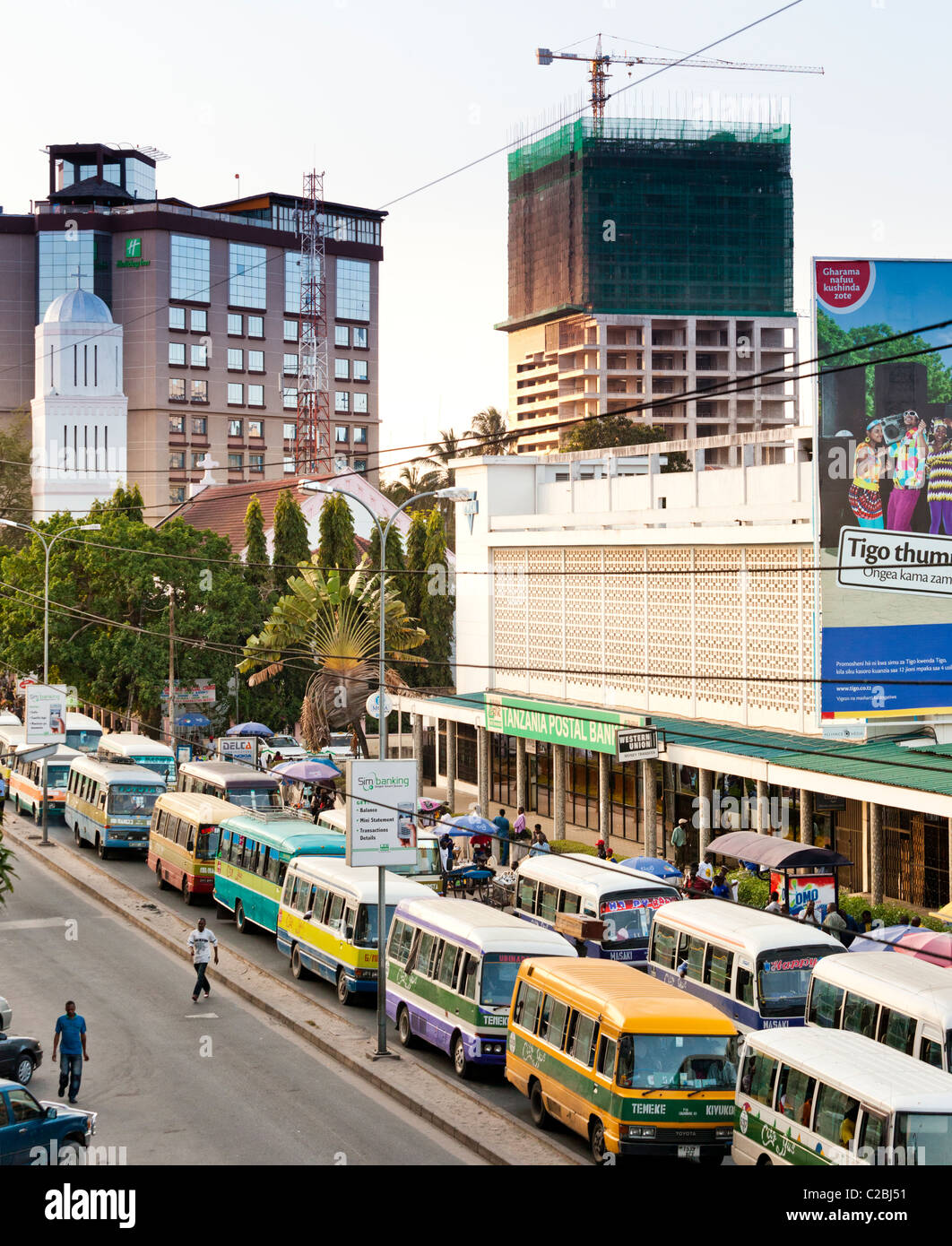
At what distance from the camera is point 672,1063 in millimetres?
17422

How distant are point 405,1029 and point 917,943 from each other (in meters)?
7.72

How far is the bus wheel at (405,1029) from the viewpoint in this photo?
23641 millimetres

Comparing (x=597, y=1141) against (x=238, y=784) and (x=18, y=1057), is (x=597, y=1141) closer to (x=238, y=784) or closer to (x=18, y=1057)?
(x=18, y=1057)

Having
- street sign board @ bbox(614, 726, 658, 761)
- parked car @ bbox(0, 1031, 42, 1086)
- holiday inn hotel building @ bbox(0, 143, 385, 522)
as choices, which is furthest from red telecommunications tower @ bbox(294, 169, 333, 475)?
parked car @ bbox(0, 1031, 42, 1086)

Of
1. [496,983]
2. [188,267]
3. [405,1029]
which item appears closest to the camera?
[496,983]

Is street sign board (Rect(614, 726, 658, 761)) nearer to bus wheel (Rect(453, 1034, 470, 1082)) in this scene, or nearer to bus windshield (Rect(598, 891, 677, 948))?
bus windshield (Rect(598, 891, 677, 948))

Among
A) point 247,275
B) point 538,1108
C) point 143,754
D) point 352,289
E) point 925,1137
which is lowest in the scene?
point 538,1108

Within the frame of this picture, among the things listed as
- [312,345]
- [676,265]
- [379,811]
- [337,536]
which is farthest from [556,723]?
[676,265]

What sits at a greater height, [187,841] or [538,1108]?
[187,841]

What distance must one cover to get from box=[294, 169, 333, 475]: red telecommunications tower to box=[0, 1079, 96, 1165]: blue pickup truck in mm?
113212

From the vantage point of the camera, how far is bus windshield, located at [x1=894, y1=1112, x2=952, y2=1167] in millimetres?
14438

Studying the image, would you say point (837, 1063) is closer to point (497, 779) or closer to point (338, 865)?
point (338, 865)

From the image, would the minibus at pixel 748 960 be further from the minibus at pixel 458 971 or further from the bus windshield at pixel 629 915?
the minibus at pixel 458 971

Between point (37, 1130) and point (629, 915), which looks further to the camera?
point (629, 915)
